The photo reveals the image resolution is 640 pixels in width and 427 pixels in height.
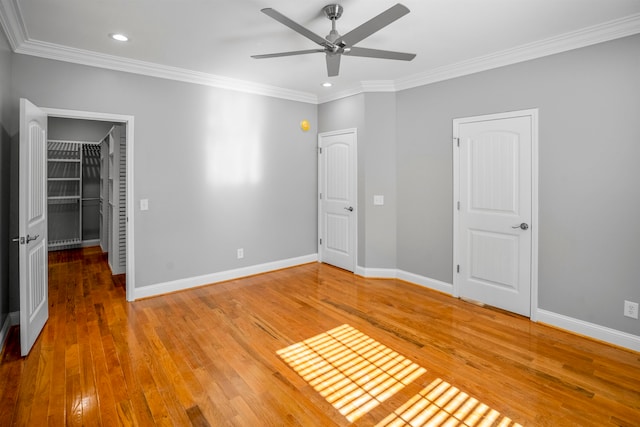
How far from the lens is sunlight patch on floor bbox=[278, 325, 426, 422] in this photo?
2121mm

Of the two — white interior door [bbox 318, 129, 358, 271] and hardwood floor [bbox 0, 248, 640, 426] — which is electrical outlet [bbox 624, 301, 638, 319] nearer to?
hardwood floor [bbox 0, 248, 640, 426]

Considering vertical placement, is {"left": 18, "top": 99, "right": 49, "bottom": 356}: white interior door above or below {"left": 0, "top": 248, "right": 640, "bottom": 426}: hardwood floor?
above

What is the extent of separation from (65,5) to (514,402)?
4218mm

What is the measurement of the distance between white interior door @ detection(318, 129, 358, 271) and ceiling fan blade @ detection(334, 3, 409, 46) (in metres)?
2.40

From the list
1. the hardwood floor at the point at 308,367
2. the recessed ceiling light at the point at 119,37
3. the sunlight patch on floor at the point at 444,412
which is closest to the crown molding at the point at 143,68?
the recessed ceiling light at the point at 119,37

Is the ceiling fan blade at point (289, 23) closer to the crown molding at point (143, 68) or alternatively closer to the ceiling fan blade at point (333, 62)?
the ceiling fan blade at point (333, 62)

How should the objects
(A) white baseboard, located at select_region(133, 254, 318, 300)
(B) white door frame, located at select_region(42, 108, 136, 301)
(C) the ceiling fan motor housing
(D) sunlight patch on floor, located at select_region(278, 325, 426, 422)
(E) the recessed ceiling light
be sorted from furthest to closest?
(A) white baseboard, located at select_region(133, 254, 318, 300)
(B) white door frame, located at select_region(42, 108, 136, 301)
(E) the recessed ceiling light
(C) the ceiling fan motor housing
(D) sunlight patch on floor, located at select_region(278, 325, 426, 422)

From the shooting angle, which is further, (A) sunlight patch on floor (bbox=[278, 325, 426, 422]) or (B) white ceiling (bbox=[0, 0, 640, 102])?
(B) white ceiling (bbox=[0, 0, 640, 102])

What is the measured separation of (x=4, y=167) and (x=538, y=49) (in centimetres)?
497

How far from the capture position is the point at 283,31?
294 cm

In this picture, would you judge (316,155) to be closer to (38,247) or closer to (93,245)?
(38,247)

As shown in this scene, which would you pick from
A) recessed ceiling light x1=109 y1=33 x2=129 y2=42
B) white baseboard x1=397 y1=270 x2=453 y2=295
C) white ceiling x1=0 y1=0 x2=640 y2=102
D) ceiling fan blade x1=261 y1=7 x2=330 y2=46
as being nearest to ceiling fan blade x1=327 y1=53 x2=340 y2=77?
ceiling fan blade x1=261 y1=7 x2=330 y2=46

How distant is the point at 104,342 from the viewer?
284 centimetres

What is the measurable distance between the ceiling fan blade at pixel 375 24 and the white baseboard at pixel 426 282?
9.74 ft
